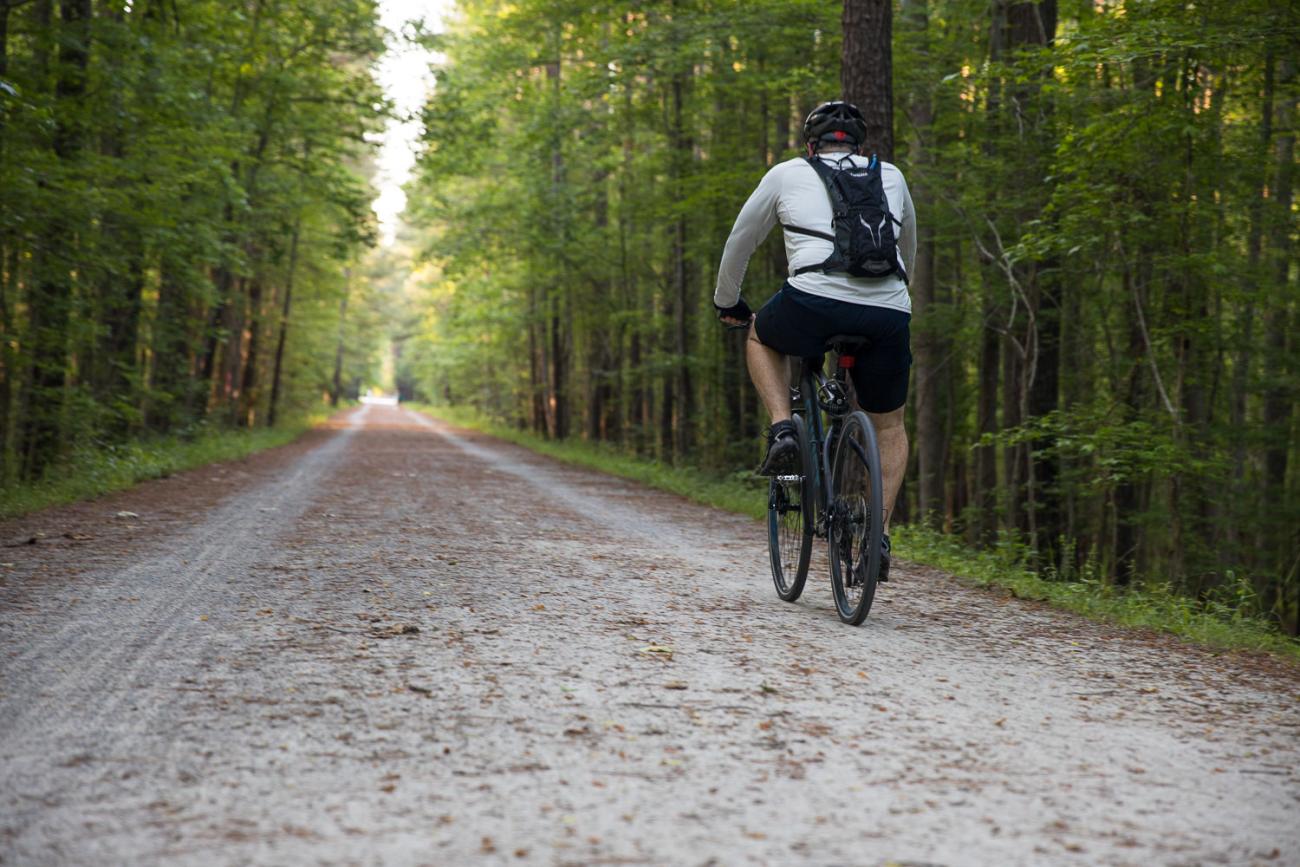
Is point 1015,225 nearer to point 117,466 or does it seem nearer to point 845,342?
point 845,342

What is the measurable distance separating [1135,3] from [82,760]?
9.16 metres

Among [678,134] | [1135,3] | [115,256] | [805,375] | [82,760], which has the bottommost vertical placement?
[82,760]

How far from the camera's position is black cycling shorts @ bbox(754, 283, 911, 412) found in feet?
14.5

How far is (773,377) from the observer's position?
480 cm

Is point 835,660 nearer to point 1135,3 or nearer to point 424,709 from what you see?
point 424,709

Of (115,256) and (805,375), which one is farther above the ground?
(115,256)

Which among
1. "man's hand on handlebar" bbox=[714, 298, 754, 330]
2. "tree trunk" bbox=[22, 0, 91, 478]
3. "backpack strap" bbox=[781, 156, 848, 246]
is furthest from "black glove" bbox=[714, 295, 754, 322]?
"tree trunk" bbox=[22, 0, 91, 478]

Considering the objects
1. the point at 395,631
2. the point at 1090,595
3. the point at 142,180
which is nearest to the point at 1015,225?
the point at 1090,595

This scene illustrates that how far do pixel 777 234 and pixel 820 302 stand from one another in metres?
12.0

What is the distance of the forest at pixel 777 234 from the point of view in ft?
30.8

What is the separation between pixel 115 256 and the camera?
12242mm

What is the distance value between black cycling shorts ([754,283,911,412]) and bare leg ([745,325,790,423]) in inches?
3.1

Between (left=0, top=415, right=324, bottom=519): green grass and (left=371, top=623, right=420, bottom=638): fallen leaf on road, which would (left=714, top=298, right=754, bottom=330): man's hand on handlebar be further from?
(left=0, top=415, right=324, bottom=519): green grass

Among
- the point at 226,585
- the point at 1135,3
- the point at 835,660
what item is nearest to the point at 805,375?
the point at 835,660
